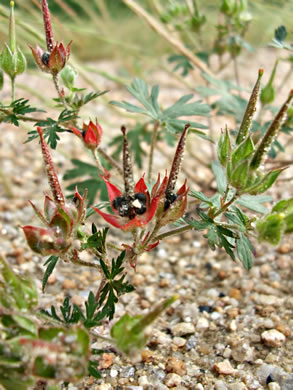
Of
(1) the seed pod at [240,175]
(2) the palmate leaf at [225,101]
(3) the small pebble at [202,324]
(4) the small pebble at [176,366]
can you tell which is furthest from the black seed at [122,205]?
(2) the palmate leaf at [225,101]

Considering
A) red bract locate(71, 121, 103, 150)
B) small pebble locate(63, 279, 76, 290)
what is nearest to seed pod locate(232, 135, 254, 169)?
red bract locate(71, 121, 103, 150)

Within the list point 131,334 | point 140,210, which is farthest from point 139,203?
point 131,334

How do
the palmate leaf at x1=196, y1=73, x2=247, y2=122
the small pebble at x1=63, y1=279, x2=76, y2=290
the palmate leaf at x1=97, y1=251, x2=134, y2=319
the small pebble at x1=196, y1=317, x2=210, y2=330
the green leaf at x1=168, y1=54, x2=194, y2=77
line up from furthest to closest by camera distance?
the green leaf at x1=168, y1=54, x2=194, y2=77
the palmate leaf at x1=196, y1=73, x2=247, y2=122
the small pebble at x1=63, y1=279, x2=76, y2=290
the small pebble at x1=196, y1=317, x2=210, y2=330
the palmate leaf at x1=97, y1=251, x2=134, y2=319

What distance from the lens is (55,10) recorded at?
12.1 ft

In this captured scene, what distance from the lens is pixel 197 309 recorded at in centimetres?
130

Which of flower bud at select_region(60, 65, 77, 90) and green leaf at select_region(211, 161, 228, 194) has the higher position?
flower bud at select_region(60, 65, 77, 90)

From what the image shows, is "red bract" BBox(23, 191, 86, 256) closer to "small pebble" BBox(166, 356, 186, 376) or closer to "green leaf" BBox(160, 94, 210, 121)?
"small pebble" BBox(166, 356, 186, 376)

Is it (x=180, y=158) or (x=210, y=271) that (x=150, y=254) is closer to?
(x=210, y=271)

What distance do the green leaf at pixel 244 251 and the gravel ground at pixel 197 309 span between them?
274 mm

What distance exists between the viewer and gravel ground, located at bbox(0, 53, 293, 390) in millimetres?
1023

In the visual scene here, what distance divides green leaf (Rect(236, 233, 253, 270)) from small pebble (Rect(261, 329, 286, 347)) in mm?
313

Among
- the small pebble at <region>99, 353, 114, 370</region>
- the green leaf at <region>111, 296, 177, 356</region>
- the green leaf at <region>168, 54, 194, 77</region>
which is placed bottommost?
the small pebble at <region>99, 353, 114, 370</region>

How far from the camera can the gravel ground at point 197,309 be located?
1023 millimetres

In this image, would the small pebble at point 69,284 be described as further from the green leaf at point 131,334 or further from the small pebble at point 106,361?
the green leaf at point 131,334
